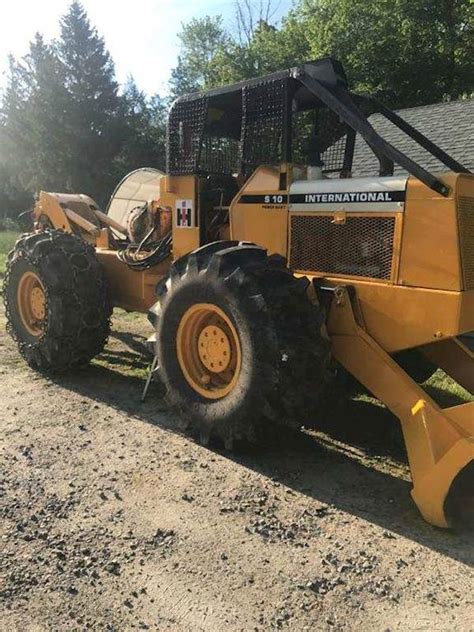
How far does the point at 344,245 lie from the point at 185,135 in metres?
1.95

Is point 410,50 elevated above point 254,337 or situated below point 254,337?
above

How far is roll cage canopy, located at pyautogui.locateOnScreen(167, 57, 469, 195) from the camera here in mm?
4402

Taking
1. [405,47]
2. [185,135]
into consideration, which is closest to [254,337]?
[185,135]

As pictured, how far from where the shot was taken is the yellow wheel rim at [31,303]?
629 cm

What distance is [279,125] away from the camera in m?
4.70

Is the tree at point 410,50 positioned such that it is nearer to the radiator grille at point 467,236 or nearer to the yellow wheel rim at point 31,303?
the yellow wheel rim at point 31,303

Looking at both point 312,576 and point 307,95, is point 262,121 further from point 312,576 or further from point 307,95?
point 312,576

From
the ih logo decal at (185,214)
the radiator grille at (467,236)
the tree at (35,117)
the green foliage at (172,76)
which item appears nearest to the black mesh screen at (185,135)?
the ih logo decal at (185,214)

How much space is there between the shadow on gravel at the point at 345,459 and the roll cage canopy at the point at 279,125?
2.12 meters

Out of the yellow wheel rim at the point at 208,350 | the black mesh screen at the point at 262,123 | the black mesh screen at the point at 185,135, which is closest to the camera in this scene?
the yellow wheel rim at the point at 208,350

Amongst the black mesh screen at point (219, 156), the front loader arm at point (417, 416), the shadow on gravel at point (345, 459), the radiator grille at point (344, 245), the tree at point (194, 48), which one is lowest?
the shadow on gravel at point (345, 459)

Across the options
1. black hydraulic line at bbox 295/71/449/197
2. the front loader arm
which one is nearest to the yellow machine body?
the front loader arm

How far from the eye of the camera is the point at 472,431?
3.44m

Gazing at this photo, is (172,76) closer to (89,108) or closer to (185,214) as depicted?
(89,108)
